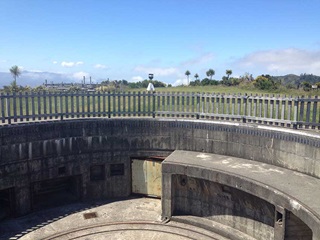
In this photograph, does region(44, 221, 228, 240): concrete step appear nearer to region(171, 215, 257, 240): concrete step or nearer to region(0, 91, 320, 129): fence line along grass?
region(171, 215, 257, 240): concrete step

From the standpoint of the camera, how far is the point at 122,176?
11.8 metres

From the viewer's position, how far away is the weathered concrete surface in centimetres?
671

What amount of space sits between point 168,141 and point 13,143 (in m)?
5.36

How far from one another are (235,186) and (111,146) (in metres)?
5.21

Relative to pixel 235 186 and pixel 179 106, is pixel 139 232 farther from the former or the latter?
pixel 179 106

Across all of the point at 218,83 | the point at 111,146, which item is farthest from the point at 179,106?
the point at 218,83

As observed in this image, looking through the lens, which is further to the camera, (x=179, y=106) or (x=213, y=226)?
(x=179, y=106)

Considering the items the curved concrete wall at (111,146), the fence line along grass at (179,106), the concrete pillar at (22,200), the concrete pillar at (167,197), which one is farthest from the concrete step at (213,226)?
the concrete pillar at (22,200)

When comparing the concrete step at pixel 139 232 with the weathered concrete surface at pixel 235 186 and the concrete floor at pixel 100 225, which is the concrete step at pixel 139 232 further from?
the weathered concrete surface at pixel 235 186

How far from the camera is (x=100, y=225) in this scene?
9.59 m

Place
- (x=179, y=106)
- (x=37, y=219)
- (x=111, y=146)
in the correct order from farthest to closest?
(x=179, y=106), (x=111, y=146), (x=37, y=219)

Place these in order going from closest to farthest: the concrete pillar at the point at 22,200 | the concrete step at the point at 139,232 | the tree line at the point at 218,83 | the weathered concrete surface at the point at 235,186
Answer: the weathered concrete surface at the point at 235,186, the concrete step at the point at 139,232, the concrete pillar at the point at 22,200, the tree line at the point at 218,83

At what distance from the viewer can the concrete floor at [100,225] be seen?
29.4 feet

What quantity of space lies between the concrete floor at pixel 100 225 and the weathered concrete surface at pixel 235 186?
0.72 meters
